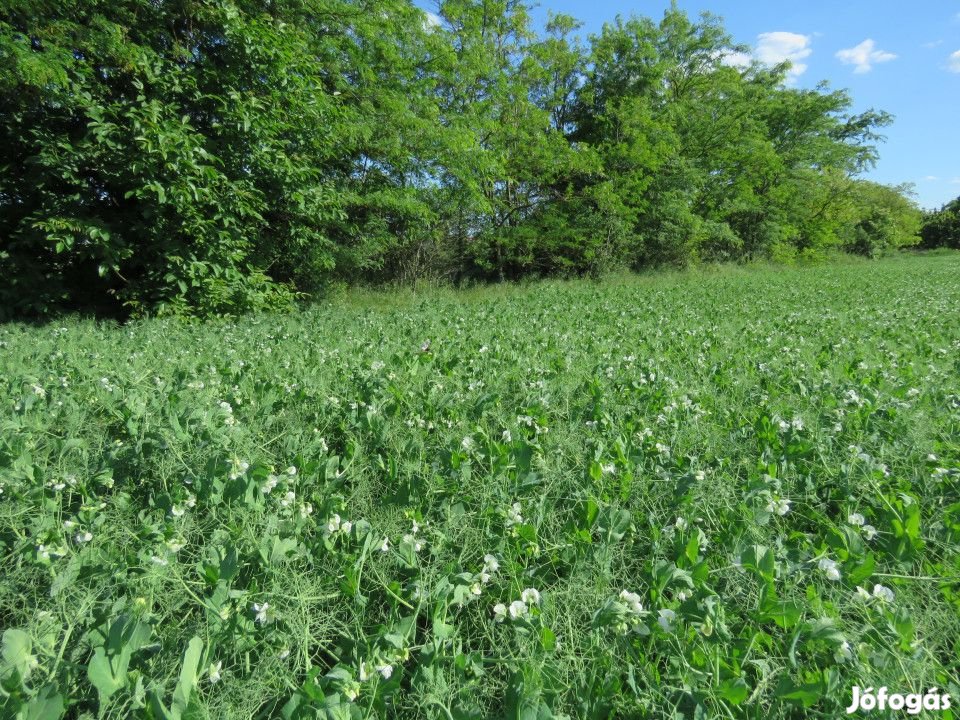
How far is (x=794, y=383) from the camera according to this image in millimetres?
4051

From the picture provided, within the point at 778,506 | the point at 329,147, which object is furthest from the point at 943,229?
the point at 778,506

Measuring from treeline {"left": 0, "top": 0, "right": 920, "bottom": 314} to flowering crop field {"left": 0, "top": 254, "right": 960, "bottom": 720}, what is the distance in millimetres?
4646

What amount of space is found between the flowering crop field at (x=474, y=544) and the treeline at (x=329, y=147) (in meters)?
4.65

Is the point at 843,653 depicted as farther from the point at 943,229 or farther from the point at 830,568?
the point at 943,229

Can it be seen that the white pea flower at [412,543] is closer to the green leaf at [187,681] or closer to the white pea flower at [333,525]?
the white pea flower at [333,525]

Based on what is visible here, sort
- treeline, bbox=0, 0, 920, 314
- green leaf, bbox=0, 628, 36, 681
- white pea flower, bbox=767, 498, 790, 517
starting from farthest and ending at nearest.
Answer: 1. treeline, bbox=0, 0, 920, 314
2. white pea flower, bbox=767, 498, 790, 517
3. green leaf, bbox=0, 628, 36, 681

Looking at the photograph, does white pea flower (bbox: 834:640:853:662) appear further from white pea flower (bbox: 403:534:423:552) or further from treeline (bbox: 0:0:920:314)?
treeline (bbox: 0:0:920:314)

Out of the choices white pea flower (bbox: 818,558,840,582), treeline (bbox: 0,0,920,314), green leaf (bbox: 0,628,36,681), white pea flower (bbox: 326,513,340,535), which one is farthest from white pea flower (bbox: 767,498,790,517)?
treeline (bbox: 0,0,920,314)

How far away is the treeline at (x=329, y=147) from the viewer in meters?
7.54

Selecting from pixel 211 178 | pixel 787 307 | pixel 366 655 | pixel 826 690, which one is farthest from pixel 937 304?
pixel 211 178

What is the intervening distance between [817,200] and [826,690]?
3959 cm

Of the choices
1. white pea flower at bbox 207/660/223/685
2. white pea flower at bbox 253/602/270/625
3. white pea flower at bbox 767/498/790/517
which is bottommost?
white pea flower at bbox 207/660/223/685

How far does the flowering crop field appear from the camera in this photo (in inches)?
55.6

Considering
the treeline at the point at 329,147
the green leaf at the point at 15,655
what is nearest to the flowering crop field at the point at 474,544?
the green leaf at the point at 15,655
